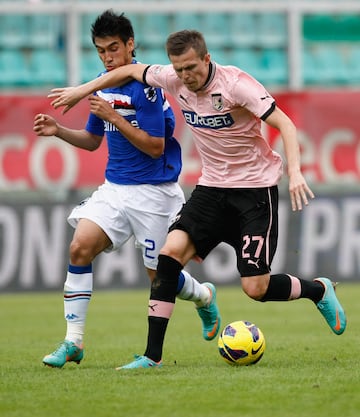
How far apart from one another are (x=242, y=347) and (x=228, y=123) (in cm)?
146

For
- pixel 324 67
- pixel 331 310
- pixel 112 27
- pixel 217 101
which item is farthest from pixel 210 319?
pixel 324 67

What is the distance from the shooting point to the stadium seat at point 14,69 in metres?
16.8

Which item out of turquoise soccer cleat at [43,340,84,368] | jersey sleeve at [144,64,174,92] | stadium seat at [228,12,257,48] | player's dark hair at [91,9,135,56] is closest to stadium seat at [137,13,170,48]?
stadium seat at [228,12,257,48]

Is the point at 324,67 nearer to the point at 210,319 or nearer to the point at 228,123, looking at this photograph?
the point at 210,319

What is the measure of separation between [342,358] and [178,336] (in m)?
2.45

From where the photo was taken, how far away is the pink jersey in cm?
698

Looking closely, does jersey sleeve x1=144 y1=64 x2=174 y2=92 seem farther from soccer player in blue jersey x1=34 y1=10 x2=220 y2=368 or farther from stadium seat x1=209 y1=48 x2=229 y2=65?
stadium seat x1=209 y1=48 x2=229 y2=65

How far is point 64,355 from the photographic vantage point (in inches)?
279

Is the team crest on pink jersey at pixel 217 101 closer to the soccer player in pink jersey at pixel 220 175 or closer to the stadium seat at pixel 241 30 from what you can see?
the soccer player in pink jersey at pixel 220 175

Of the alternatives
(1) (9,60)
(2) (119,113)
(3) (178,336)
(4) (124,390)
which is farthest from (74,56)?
(4) (124,390)

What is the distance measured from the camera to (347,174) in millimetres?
15023

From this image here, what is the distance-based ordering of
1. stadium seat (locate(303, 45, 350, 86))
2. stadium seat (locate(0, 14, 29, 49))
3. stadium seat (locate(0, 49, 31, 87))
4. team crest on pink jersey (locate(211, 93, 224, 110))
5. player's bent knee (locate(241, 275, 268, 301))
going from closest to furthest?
team crest on pink jersey (locate(211, 93, 224, 110)), player's bent knee (locate(241, 275, 268, 301)), stadium seat (locate(0, 49, 31, 87)), stadium seat (locate(0, 14, 29, 49)), stadium seat (locate(303, 45, 350, 86))

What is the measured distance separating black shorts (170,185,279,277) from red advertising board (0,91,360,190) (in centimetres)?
723

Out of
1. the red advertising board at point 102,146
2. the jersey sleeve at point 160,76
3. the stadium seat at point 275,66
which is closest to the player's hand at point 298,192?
the jersey sleeve at point 160,76
